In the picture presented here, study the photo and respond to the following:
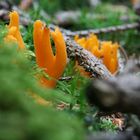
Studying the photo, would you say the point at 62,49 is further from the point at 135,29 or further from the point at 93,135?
the point at 135,29

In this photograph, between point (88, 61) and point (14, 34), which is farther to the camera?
point (88, 61)

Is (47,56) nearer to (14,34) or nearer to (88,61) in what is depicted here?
(14,34)

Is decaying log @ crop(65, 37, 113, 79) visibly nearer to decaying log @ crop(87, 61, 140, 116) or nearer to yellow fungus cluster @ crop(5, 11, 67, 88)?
yellow fungus cluster @ crop(5, 11, 67, 88)

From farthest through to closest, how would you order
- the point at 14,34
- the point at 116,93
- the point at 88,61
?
the point at 88,61 → the point at 14,34 → the point at 116,93

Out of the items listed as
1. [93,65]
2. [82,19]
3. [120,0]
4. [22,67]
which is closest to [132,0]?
[120,0]

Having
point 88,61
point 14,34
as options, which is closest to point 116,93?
point 14,34

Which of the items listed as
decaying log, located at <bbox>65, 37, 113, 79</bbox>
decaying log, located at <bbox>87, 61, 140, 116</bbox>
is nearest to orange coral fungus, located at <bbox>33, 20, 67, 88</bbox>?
decaying log, located at <bbox>65, 37, 113, 79</bbox>
